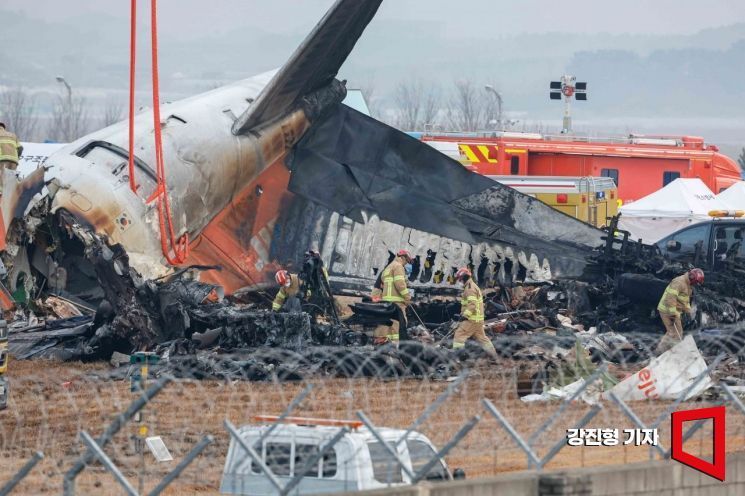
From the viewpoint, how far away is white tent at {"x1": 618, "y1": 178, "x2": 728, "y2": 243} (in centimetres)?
3653

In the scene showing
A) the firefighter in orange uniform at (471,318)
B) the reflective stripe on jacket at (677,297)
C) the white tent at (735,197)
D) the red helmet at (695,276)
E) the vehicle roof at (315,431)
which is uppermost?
the white tent at (735,197)

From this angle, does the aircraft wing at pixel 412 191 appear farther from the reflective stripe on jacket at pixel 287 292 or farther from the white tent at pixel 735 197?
the white tent at pixel 735 197

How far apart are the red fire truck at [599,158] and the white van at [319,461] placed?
31192mm

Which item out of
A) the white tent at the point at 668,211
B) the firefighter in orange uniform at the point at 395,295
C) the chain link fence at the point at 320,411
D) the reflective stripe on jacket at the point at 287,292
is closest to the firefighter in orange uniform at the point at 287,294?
the reflective stripe on jacket at the point at 287,292

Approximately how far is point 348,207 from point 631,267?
5.49 metres

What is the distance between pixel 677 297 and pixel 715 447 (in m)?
11.4

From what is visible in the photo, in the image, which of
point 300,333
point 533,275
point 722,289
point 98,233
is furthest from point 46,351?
point 722,289

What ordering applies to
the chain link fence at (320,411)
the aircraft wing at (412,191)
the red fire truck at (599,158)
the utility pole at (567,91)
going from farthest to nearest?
1. the utility pole at (567,91)
2. the red fire truck at (599,158)
3. the aircraft wing at (412,191)
4. the chain link fence at (320,411)

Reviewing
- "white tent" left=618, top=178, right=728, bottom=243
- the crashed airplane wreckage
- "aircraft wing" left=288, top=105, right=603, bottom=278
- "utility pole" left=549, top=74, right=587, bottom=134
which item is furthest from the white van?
"utility pole" left=549, top=74, right=587, bottom=134

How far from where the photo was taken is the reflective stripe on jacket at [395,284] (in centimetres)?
2203

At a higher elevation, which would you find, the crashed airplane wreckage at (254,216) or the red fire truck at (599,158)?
the red fire truck at (599,158)

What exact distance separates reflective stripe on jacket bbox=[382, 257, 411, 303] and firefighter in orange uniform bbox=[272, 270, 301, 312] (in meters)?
1.45

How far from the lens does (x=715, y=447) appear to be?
11.3 metres

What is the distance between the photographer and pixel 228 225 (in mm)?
24953
